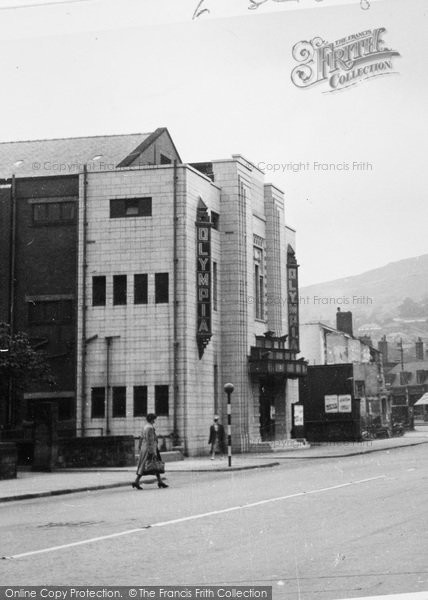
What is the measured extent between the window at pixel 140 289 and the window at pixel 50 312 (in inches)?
121

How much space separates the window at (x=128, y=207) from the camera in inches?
1730

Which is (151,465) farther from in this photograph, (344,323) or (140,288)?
(344,323)

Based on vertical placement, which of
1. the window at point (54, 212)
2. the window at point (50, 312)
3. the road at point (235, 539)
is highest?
the window at point (54, 212)

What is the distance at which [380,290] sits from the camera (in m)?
23.9

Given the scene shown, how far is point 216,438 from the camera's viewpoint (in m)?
40.8

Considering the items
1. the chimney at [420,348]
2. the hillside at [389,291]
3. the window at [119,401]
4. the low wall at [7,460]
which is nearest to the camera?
the hillside at [389,291]

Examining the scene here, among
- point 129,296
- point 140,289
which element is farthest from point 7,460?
point 140,289

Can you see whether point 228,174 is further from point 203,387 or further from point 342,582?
point 342,582

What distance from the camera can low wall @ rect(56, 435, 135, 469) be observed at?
32.8 m

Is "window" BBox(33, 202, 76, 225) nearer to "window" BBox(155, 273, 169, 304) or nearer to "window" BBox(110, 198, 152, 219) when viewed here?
"window" BBox(110, 198, 152, 219)

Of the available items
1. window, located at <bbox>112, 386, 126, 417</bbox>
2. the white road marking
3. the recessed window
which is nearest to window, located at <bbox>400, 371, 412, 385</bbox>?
the recessed window

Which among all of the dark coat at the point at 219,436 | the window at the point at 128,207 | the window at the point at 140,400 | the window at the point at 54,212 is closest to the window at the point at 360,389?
the dark coat at the point at 219,436

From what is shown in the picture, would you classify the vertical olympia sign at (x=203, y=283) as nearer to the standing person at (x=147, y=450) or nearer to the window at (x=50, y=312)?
the window at (x=50, y=312)

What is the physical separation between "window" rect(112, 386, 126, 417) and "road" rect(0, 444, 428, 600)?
21801 mm
